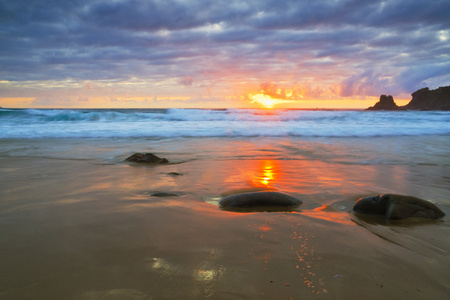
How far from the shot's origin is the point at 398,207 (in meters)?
2.73

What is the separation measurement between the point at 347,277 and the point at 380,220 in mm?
1252

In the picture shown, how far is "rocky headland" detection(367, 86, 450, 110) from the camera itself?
64.9 metres

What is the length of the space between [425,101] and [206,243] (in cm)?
8570

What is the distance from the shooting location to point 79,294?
148cm

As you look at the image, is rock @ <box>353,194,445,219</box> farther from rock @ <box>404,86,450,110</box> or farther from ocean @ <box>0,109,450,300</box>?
rock @ <box>404,86,450,110</box>

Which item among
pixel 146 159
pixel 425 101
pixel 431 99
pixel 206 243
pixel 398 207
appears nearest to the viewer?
pixel 206 243

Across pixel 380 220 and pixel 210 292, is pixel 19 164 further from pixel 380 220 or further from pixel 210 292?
Result: pixel 380 220

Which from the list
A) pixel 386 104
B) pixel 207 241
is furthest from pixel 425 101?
pixel 207 241

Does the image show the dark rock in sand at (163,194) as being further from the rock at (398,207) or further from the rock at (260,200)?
the rock at (398,207)

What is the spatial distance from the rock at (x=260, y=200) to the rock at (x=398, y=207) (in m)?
0.69

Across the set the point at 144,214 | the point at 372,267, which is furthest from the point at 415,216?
the point at 144,214

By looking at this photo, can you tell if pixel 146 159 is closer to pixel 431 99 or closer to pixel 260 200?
pixel 260 200

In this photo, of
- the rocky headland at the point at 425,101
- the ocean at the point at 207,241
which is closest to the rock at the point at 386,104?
the rocky headland at the point at 425,101

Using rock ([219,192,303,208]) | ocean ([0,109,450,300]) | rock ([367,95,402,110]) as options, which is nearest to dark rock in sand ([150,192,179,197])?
ocean ([0,109,450,300])
